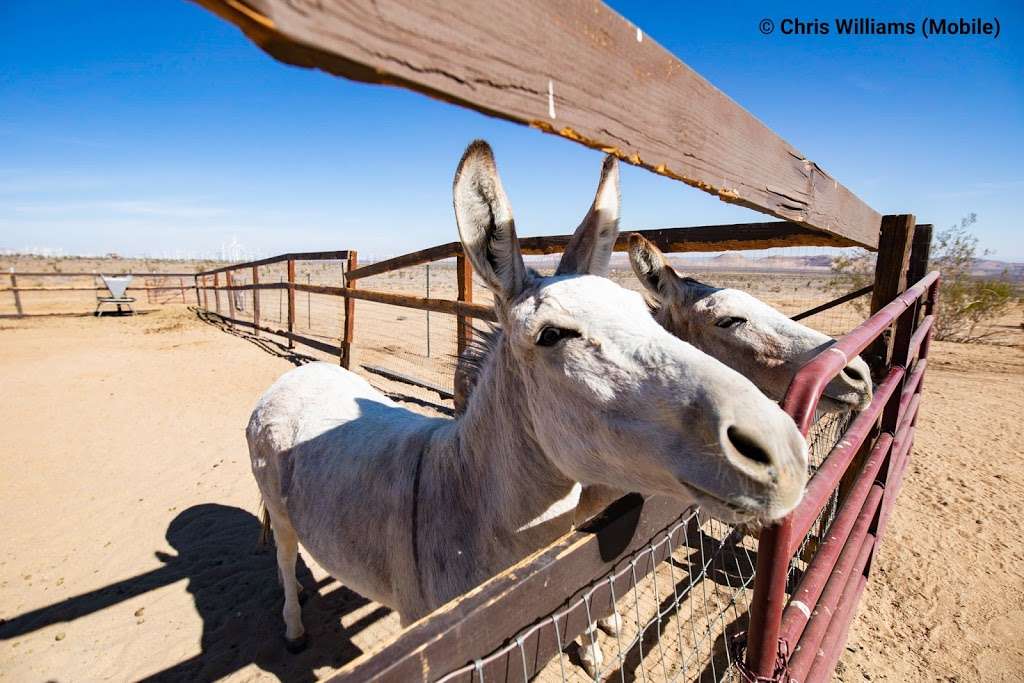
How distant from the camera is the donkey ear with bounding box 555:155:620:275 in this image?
181cm

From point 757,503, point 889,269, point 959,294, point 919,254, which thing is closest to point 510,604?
point 757,503

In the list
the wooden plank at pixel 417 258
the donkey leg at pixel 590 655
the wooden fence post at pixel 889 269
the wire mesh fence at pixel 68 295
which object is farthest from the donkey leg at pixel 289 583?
the wire mesh fence at pixel 68 295

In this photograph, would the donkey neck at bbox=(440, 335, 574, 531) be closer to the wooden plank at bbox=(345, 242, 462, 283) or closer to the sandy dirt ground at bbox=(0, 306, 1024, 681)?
the sandy dirt ground at bbox=(0, 306, 1024, 681)

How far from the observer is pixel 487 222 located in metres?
1.47

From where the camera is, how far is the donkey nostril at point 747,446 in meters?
1.00

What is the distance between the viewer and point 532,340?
4.78ft

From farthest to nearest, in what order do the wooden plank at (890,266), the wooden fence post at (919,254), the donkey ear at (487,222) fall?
the wooden fence post at (919,254) < the wooden plank at (890,266) < the donkey ear at (487,222)

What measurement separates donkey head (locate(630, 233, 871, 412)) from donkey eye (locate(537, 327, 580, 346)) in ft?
4.58

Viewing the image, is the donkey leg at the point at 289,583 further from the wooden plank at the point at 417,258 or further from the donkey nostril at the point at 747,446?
the donkey nostril at the point at 747,446

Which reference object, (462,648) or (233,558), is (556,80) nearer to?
(462,648)

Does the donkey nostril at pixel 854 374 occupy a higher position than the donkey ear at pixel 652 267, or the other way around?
the donkey ear at pixel 652 267

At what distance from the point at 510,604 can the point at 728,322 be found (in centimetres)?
205

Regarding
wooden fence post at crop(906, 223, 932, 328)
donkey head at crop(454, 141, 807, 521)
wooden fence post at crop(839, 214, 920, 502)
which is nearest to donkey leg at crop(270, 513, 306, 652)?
donkey head at crop(454, 141, 807, 521)

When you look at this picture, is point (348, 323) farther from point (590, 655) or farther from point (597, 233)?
point (597, 233)
